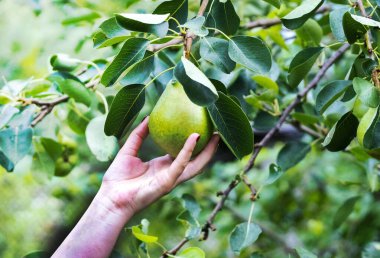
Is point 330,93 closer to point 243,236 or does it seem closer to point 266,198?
point 243,236

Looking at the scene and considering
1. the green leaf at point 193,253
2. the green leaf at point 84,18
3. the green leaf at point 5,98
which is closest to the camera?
the green leaf at point 193,253

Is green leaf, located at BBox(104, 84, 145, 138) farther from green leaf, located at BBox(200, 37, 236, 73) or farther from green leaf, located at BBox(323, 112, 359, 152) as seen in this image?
green leaf, located at BBox(323, 112, 359, 152)

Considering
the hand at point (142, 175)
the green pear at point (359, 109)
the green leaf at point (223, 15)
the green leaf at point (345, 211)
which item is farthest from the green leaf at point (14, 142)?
the green leaf at point (345, 211)

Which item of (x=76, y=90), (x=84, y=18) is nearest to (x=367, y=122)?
(x=76, y=90)

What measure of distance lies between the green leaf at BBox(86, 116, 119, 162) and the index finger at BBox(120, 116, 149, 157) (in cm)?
5

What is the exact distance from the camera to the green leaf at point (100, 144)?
1.18 meters

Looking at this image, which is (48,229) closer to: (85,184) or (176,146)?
(85,184)

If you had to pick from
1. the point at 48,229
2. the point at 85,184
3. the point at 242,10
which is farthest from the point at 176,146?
the point at 48,229

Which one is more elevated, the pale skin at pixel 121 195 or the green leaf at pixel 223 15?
the green leaf at pixel 223 15

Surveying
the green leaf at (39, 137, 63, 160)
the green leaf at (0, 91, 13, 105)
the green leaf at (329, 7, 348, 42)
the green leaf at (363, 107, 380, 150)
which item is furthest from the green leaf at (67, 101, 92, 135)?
the green leaf at (363, 107, 380, 150)

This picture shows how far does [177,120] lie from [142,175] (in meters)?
0.24

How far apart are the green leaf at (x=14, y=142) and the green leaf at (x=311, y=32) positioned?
73 centimetres

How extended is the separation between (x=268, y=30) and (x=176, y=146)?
2.35 feet

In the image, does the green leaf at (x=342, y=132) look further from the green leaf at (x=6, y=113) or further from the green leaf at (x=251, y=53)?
the green leaf at (x=6, y=113)
